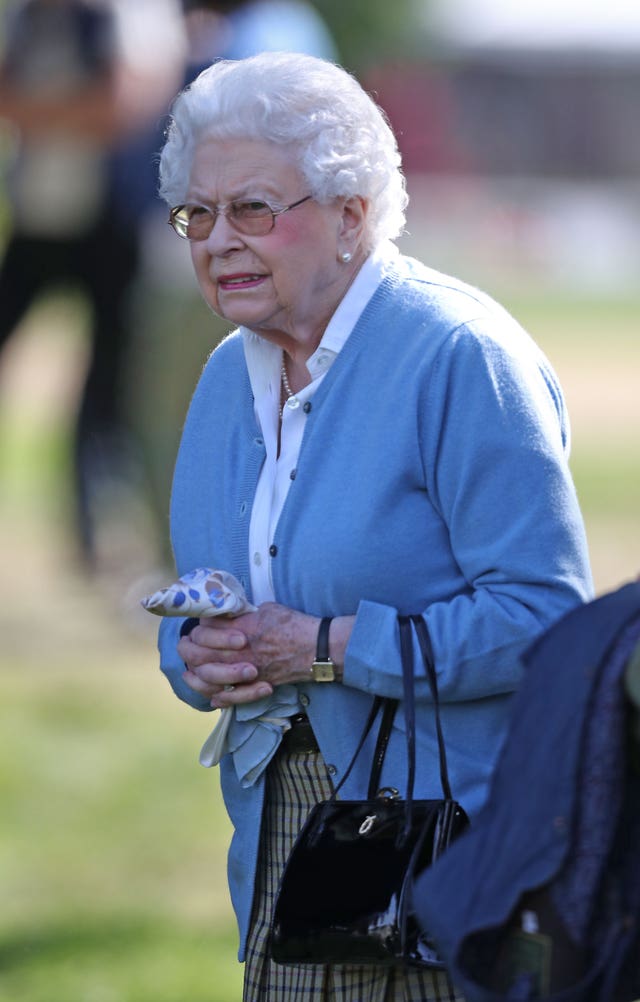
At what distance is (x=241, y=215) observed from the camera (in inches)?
102

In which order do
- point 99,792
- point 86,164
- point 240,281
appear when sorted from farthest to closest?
point 86,164, point 99,792, point 240,281

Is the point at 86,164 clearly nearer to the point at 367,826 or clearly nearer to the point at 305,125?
the point at 305,125

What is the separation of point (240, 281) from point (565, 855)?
1.14 m

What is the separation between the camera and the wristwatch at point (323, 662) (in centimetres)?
251

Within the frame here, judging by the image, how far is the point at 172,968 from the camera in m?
3.99

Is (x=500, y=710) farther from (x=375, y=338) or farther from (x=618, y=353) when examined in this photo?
(x=618, y=353)

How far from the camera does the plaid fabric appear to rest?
254cm

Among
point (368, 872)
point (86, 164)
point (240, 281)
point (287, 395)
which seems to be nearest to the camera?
point (368, 872)

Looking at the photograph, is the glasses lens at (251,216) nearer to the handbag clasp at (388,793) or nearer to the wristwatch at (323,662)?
the wristwatch at (323,662)

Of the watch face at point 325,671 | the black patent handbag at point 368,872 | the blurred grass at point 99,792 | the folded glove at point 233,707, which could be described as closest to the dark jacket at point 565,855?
the black patent handbag at point 368,872

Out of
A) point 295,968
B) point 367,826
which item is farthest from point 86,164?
point 367,826

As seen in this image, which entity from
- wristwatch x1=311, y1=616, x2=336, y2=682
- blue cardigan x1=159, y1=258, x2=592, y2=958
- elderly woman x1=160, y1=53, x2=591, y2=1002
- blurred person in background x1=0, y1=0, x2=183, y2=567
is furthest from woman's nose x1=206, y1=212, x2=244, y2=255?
blurred person in background x1=0, y1=0, x2=183, y2=567

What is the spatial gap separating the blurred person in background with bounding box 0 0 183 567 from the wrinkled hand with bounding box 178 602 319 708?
189 inches

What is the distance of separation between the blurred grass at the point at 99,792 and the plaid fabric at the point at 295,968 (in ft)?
3.78
